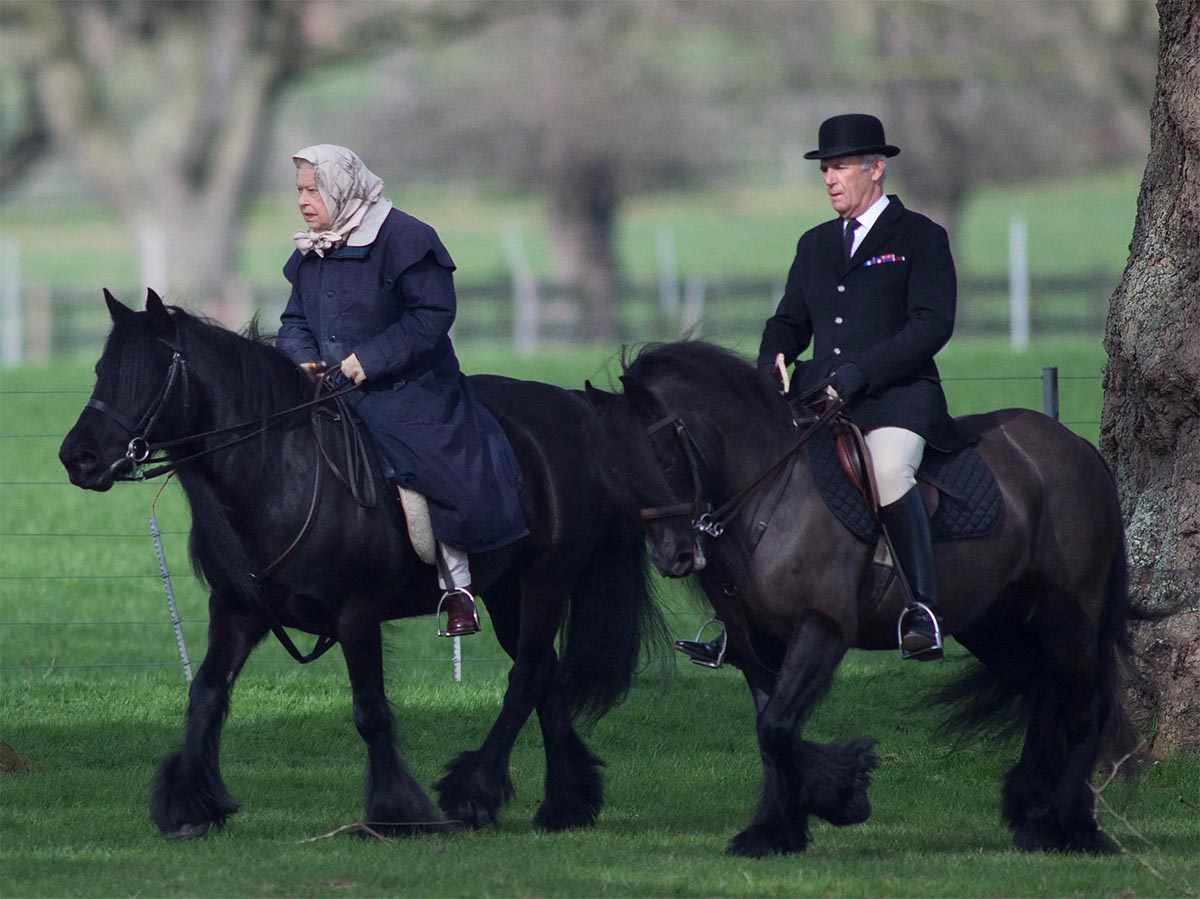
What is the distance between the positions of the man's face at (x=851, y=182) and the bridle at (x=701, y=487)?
70cm

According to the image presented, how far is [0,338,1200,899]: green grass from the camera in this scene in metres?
6.11

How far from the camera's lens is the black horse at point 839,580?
6.26 m

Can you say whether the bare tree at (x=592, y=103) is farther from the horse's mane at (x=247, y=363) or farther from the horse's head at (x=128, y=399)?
the horse's head at (x=128, y=399)

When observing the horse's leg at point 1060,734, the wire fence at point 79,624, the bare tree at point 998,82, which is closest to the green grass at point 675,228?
the bare tree at point 998,82

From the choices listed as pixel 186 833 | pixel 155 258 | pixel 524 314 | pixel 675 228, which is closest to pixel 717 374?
pixel 186 833

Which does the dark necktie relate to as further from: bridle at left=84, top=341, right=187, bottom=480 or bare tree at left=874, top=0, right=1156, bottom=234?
bare tree at left=874, top=0, right=1156, bottom=234

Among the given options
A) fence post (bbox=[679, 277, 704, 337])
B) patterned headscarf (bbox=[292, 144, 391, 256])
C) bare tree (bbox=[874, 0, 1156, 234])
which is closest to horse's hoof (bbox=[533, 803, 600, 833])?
patterned headscarf (bbox=[292, 144, 391, 256])

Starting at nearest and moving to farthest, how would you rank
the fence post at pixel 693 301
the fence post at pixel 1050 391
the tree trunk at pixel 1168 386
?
the tree trunk at pixel 1168 386, the fence post at pixel 1050 391, the fence post at pixel 693 301

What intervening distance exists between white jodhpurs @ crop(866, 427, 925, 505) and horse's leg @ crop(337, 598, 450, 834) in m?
1.87

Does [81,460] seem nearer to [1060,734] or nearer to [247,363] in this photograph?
[247,363]

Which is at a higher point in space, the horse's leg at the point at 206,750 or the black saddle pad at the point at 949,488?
the black saddle pad at the point at 949,488

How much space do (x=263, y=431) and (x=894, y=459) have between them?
2.19 m

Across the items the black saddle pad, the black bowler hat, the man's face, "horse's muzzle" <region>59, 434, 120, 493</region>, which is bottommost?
the black saddle pad

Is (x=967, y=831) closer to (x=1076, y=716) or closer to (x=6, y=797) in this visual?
(x=1076, y=716)
